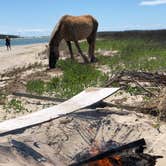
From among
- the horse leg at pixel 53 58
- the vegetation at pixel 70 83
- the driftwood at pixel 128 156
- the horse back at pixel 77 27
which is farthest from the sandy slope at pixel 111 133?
the horse back at pixel 77 27

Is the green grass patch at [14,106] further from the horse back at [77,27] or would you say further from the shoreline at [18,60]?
the shoreline at [18,60]

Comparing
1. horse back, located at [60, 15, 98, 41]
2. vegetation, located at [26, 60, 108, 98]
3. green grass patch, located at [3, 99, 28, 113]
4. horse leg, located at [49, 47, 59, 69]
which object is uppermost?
horse back, located at [60, 15, 98, 41]

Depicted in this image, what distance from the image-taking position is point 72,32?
18.2m

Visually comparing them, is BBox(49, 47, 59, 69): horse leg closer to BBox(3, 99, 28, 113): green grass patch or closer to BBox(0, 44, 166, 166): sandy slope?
BBox(3, 99, 28, 113): green grass patch

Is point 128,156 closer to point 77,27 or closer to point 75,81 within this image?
point 75,81

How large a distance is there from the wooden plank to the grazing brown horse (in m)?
9.07

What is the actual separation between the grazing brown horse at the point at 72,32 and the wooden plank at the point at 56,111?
907cm

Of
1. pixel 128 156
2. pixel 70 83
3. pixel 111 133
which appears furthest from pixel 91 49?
pixel 128 156

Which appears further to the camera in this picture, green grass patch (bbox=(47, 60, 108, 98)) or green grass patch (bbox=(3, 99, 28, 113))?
green grass patch (bbox=(47, 60, 108, 98))

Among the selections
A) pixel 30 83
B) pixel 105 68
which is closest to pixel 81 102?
pixel 30 83

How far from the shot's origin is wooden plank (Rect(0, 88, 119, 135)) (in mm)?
5820

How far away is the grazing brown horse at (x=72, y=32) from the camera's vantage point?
665 inches

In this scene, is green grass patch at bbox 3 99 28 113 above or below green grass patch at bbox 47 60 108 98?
below

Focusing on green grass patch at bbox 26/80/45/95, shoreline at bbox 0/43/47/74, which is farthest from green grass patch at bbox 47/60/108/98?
shoreline at bbox 0/43/47/74
